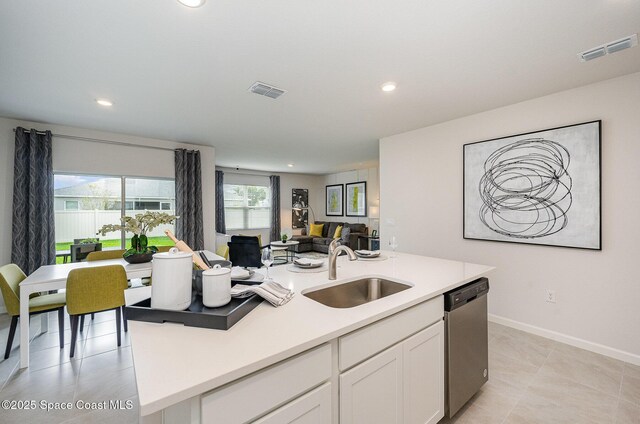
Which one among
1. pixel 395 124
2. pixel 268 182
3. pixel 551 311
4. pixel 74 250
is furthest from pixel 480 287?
pixel 268 182

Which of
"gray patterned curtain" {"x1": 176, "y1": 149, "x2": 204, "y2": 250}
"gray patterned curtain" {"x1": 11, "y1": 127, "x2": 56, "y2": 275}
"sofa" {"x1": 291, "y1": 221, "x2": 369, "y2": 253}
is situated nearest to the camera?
"gray patterned curtain" {"x1": 11, "y1": 127, "x2": 56, "y2": 275}

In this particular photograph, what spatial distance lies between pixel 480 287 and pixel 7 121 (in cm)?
577

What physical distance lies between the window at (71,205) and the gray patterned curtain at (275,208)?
16.5ft

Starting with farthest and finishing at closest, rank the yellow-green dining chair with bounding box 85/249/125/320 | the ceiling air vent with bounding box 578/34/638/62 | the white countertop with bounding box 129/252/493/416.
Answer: the yellow-green dining chair with bounding box 85/249/125/320
the ceiling air vent with bounding box 578/34/638/62
the white countertop with bounding box 129/252/493/416

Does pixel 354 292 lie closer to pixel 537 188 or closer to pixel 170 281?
pixel 170 281

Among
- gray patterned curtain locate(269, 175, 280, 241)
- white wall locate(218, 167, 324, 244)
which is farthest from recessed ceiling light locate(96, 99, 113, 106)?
gray patterned curtain locate(269, 175, 280, 241)

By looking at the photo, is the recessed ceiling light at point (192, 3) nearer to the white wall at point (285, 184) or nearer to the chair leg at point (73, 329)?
the chair leg at point (73, 329)

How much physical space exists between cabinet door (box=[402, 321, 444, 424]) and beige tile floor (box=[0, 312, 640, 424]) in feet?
1.06

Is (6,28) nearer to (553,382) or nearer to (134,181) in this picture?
(134,181)

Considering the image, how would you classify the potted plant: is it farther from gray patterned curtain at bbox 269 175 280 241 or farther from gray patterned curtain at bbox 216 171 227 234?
gray patterned curtain at bbox 269 175 280 241

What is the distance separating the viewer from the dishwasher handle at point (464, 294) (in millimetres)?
1634

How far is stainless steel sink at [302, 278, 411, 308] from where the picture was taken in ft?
5.41

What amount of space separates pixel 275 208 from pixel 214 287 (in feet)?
25.0

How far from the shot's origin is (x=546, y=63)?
7.23 feet
